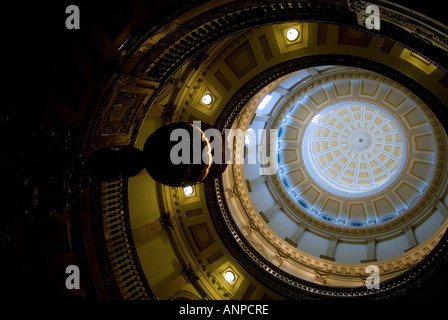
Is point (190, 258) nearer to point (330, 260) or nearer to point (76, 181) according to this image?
point (330, 260)

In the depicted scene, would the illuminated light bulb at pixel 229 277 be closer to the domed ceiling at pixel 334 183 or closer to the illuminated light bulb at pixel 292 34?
the domed ceiling at pixel 334 183

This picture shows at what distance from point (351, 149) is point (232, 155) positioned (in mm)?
14535

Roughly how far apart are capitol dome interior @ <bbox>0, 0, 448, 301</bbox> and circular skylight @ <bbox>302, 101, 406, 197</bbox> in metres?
1.20

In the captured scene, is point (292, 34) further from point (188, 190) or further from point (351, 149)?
point (351, 149)

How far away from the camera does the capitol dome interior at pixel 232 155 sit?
6.17 metres

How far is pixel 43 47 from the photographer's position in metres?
6.36

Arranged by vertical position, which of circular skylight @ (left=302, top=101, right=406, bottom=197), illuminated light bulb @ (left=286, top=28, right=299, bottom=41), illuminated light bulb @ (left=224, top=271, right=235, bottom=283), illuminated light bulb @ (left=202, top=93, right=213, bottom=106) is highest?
circular skylight @ (left=302, top=101, right=406, bottom=197)

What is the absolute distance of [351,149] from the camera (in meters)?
25.2

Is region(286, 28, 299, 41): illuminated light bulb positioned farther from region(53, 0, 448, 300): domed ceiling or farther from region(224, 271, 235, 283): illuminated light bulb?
region(224, 271, 235, 283): illuminated light bulb

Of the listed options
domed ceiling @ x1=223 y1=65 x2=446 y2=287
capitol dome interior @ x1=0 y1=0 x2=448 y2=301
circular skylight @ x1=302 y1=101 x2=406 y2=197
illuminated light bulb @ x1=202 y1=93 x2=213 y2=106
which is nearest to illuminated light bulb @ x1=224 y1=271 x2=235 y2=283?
capitol dome interior @ x1=0 y1=0 x2=448 y2=301

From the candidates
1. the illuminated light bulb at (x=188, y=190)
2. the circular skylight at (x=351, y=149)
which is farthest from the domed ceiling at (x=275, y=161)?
the circular skylight at (x=351, y=149)

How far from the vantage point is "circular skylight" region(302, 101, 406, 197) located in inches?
872

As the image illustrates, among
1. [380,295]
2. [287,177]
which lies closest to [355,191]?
[287,177]
